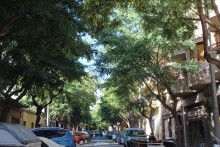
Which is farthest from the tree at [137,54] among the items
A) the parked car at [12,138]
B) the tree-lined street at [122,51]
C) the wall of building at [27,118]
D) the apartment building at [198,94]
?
the wall of building at [27,118]

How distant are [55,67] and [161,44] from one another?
6.93 metres

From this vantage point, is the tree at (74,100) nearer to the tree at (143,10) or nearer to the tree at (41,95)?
the tree at (41,95)

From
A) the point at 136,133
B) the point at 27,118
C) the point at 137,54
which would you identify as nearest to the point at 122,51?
the point at 137,54

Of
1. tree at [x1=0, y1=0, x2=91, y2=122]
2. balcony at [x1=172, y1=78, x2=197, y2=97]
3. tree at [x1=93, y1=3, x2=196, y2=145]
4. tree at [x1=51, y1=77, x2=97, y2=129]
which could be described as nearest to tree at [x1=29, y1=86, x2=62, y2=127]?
tree at [x1=51, y1=77, x2=97, y2=129]

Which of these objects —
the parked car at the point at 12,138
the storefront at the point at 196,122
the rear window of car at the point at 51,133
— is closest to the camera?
the parked car at the point at 12,138

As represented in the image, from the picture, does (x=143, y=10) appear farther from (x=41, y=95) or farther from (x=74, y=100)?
(x=74, y=100)

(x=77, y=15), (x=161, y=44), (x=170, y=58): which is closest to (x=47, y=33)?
(x=77, y=15)

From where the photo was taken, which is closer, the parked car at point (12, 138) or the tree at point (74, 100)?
the parked car at point (12, 138)

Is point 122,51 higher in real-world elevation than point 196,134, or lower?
higher

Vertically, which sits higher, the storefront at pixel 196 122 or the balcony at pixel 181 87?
the balcony at pixel 181 87

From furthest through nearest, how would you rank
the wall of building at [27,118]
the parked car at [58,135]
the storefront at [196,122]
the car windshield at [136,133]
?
the wall of building at [27,118], the car windshield at [136,133], the storefront at [196,122], the parked car at [58,135]

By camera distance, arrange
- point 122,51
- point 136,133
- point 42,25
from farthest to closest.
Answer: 1. point 136,133
2. point 122,51
3. point 42,25

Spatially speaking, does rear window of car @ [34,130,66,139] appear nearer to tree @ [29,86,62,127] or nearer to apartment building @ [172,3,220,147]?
tree @ [29,86,62,127]

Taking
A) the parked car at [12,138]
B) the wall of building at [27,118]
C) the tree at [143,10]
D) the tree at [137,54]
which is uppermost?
the tree at [137,54]
